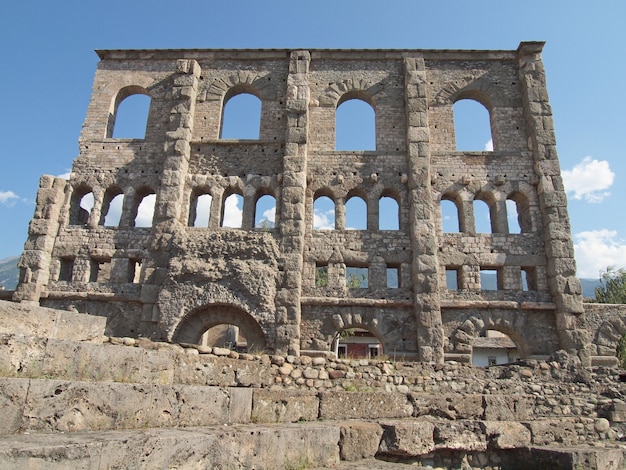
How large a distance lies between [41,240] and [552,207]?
1685 centimetres

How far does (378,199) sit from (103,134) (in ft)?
33.7

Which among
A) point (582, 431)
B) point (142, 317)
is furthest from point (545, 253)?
point (142, 317)

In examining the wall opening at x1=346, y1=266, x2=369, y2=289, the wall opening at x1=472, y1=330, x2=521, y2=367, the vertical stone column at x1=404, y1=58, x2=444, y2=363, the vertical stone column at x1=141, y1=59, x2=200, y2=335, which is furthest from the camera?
the wall opening at x1=472, y1=330, x2=521, y2=367

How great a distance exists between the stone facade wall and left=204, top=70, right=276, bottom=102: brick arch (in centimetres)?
8

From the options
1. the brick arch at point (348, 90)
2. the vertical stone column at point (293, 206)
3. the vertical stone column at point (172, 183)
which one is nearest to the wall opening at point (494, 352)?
the brick arch at point (348, 90)

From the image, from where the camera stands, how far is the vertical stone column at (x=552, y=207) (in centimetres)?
1401

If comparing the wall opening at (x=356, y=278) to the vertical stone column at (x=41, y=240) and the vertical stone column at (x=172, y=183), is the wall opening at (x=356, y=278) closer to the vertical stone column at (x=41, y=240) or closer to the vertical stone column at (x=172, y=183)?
the vertical stone column at (x=172, y=183)

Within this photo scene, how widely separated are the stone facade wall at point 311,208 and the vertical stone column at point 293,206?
2.0 inches

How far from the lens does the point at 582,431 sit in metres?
Answer: 8.58

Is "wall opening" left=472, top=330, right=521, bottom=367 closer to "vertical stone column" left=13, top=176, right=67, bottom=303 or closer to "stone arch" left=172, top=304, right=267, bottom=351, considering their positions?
"stone arch" left=172, top=304, right=267, bottom=351

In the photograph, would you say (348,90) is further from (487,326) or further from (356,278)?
(356,278)

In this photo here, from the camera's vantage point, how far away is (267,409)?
6.32m

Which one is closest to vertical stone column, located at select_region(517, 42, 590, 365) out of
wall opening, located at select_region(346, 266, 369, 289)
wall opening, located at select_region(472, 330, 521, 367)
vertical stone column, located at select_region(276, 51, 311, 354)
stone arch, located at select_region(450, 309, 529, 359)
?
stone arch, located at select_region(450, 309, 529, 359)

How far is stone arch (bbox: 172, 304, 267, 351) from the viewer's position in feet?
46.8
